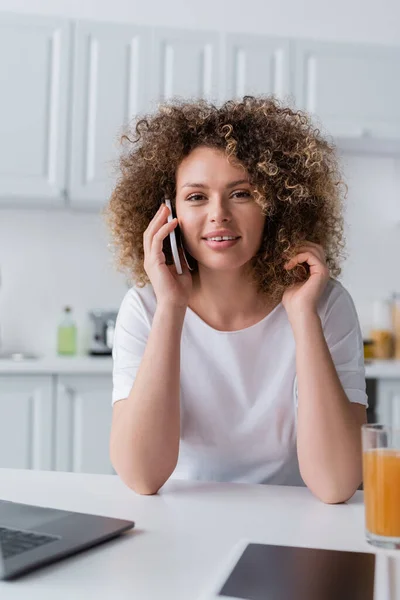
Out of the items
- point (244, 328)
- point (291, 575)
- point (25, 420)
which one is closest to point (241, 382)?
point (244, 328)

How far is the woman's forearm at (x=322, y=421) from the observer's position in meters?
1.06

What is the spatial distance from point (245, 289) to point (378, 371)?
132cm

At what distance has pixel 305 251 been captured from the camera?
130cm

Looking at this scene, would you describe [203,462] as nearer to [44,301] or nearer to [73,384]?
[73,384]

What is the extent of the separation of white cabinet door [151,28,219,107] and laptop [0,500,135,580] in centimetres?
223

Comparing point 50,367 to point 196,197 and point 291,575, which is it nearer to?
point 196,197

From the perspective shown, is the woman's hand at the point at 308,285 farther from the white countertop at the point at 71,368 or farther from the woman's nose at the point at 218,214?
the white countertop at the point at 71,368

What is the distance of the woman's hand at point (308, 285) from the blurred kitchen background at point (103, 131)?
53.7 inches

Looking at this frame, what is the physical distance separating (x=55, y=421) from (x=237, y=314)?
134cm

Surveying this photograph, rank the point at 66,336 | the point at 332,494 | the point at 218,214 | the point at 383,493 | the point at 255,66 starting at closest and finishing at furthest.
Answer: the point at 383,493, the point at 332,494, the point at 218,214, the point at 255,66, the point at 66,336

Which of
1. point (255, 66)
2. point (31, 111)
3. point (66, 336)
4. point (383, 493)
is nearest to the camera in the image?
point (383, 493)

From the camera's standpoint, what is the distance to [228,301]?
4.52ft

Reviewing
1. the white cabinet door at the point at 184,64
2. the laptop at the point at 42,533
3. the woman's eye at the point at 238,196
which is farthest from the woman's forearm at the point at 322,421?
the white cabinet door at the point at 184,64

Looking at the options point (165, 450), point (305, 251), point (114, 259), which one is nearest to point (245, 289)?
point (305, 251)
